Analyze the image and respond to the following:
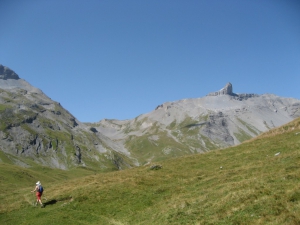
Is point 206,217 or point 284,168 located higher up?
point 284,168

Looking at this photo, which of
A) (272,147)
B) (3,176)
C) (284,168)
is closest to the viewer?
(284,168)

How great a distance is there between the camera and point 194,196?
Answer: 2839 cm

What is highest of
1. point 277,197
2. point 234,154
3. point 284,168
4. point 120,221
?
point 234,154

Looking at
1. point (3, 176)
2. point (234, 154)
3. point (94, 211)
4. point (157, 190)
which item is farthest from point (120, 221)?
point (3, 176)

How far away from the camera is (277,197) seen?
21016 millimetres

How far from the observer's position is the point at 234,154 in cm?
4653

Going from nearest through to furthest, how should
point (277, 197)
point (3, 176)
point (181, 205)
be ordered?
point (277, 197), point (181, 205), point (3, 176)

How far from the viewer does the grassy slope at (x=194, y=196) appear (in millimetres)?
20781

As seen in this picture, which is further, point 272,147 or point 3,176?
point 3,176

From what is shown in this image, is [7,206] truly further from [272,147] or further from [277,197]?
[272,147]

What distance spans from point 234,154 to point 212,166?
6308 mm

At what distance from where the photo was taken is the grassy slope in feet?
68.2

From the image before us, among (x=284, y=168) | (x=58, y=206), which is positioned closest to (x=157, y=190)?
(x=58, y=206)

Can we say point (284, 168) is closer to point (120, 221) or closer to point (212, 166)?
point (212, 166)
